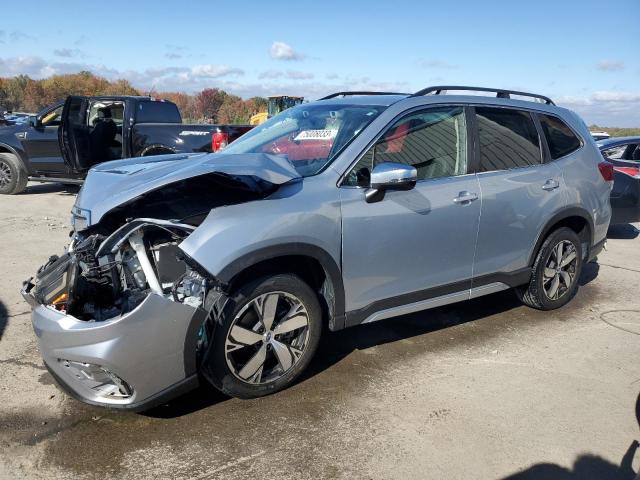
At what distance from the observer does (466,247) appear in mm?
4117

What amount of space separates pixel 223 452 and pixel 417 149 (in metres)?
2.43

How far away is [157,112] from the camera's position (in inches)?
409

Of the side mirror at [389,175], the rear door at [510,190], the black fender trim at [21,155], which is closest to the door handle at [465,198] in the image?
the rear door at [510,190]

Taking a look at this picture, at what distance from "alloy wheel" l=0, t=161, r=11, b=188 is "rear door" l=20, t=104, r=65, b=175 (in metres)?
0.60

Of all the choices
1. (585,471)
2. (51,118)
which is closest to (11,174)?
(51,118)

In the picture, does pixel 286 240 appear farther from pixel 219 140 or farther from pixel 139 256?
pixel 219 140

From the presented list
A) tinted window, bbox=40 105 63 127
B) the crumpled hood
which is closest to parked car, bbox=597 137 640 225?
the crumpled hood

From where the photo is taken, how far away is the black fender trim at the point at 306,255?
3014mm

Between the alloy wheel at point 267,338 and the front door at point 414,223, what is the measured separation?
40 cm

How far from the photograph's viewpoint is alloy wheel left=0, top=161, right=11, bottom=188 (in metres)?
10.9

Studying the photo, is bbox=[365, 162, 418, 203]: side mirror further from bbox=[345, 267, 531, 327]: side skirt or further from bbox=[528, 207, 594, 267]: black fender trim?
bbox=[528, 207, 594, 267]: black fender trim

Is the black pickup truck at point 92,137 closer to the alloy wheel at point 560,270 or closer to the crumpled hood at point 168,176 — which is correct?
the crumpled hood at point 168,176

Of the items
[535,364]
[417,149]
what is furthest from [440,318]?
[417,149]

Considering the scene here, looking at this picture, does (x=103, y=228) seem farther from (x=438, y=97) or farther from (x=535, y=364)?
(x=535, y=364)
